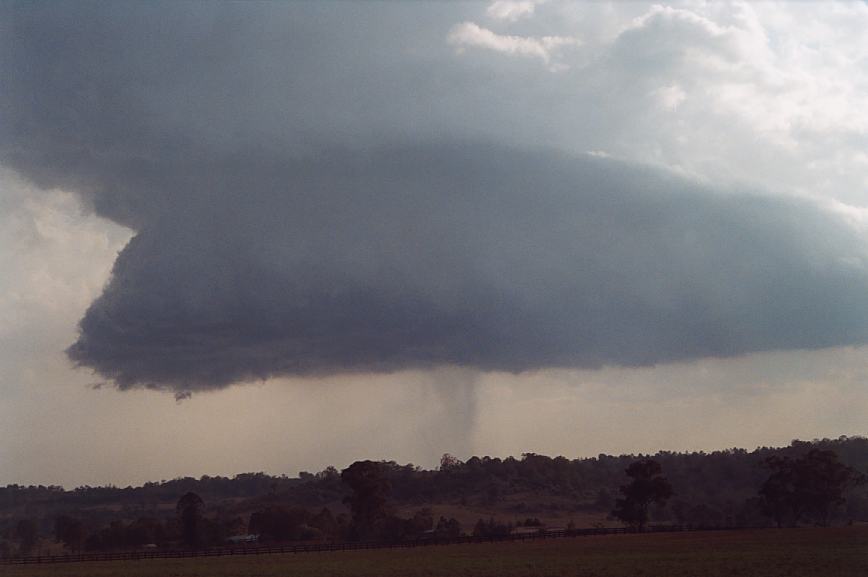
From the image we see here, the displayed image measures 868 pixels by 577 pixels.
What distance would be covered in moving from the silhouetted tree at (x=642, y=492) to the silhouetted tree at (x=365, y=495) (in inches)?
1698

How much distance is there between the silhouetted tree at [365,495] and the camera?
17800cm

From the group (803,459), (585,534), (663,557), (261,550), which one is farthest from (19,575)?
(803,459)

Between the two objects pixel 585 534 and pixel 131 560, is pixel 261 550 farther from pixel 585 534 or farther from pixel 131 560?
pixel 585 534

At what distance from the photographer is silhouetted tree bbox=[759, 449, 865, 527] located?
174 metres

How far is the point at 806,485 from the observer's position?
570 feet

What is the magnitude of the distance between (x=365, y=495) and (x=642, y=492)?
4906 centimetres

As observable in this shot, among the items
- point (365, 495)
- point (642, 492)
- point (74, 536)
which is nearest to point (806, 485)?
point (642, 492)

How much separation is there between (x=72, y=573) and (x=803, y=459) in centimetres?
13629

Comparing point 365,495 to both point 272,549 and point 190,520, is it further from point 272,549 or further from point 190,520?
point 272,549

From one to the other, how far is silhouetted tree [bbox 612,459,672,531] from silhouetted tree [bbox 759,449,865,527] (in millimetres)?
20445

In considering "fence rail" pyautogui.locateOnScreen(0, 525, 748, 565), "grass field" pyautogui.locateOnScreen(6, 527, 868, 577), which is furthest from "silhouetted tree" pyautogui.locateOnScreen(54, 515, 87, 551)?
"grass field" pyautogui.locateOnScreen(6, 527, 868, 577)

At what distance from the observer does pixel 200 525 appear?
17075 cm

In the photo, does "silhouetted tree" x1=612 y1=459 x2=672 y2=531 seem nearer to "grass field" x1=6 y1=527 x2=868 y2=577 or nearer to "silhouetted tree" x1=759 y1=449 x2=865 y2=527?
"silhouetted tree" x1=759 y1=449 x2=865 y2=527

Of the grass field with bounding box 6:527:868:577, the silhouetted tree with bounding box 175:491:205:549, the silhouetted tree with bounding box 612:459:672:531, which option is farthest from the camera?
the silhouetted tree with bounding box 612:459:672:531
